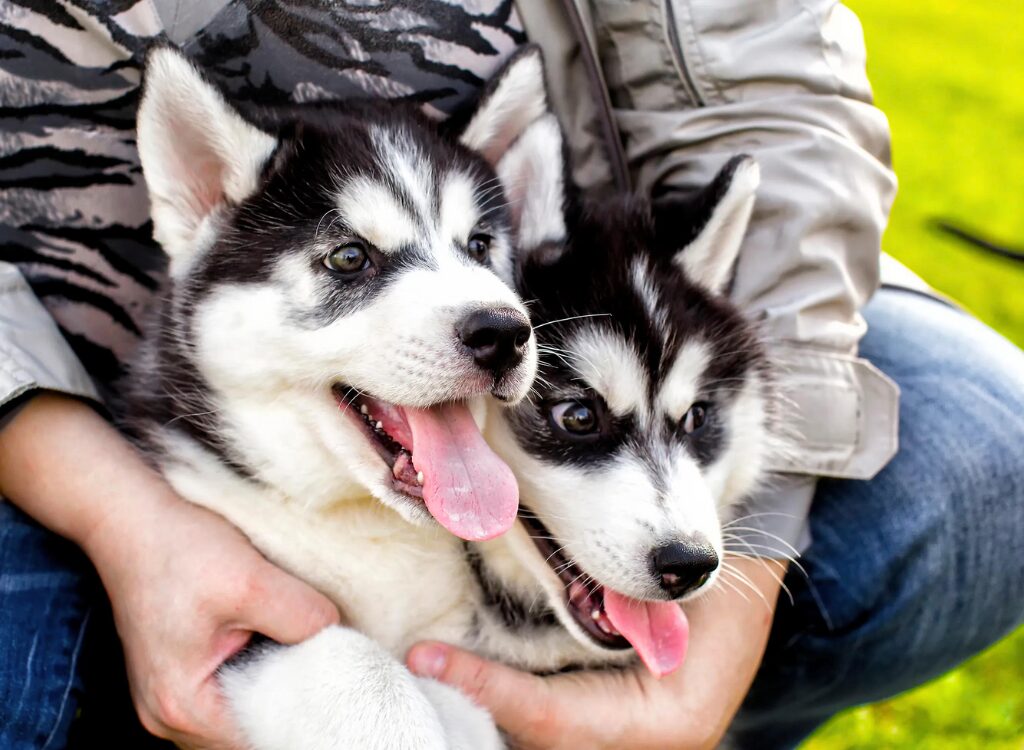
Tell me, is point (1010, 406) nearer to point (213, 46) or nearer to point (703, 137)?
point (703, 137)

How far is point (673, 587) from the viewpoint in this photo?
7.13 feet

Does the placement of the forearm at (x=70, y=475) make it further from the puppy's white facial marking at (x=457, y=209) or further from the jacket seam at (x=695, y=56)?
the jacket seam at (x=695, y=56)

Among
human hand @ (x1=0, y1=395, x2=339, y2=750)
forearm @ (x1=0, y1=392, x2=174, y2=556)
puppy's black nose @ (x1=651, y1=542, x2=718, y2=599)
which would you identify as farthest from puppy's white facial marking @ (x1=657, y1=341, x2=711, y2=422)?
forearm @ (x1=0, y1=392, x2=174, y2=556)

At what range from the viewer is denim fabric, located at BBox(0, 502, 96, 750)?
7.23 feet

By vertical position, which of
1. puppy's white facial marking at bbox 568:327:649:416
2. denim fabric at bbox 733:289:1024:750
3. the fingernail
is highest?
puppy's white facial marking at bbox 568:327:649:416

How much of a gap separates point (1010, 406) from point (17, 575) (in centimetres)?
269

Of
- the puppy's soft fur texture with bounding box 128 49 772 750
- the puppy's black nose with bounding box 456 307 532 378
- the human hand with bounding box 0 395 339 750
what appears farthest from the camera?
the human hand with bounding box 0 395 339 750

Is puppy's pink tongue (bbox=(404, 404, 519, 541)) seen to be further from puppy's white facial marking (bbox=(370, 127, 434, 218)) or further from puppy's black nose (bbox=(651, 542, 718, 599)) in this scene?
puppy's white facial marking (bbox=(370, 127, 434, 218))

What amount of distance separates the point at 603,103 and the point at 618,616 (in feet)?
4.48

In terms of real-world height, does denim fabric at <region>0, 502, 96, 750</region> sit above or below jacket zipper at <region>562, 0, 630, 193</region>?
below

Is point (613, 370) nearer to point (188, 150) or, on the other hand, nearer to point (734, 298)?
point (734, 298)

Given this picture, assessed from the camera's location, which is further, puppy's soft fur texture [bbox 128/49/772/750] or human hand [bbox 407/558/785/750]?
human hand [bbox 407/558/785/750]

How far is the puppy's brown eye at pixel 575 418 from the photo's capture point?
93.7 inches

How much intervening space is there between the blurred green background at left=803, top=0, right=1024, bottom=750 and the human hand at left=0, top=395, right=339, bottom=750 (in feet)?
8.13
